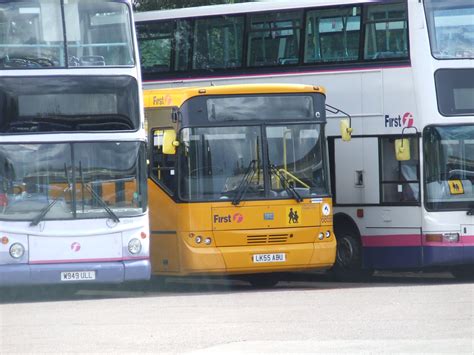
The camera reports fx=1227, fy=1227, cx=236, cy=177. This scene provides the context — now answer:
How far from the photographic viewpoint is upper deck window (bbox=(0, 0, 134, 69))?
17891 mm

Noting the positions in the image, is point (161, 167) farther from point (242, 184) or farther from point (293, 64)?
point (293, 64)

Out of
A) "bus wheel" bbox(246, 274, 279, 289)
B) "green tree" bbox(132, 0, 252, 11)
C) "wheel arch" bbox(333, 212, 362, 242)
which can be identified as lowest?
"bus wheel" bbox(246, 274, 279, 289)

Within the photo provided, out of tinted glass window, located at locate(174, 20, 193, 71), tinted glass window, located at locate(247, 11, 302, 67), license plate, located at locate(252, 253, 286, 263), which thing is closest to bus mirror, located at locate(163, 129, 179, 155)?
license plate, located at locate(252, 253, 286, 263)

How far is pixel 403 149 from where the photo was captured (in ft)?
65.1

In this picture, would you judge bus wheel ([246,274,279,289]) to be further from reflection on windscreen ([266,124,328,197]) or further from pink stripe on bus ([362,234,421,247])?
reflection on windscreen ([266,124,328,197])

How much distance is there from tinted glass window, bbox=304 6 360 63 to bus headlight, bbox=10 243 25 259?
6.53 m

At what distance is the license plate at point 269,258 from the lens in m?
18.6

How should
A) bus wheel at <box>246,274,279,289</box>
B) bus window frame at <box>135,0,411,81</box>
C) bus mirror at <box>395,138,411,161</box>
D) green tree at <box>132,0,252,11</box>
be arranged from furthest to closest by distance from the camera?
green tree at <box>132,0,252,11</box>
bus window frame at <box>135,0,411,81</box>
bus wheel at <box>246,274,279,289</box>
bus mirror at <box>395,138,411,161</box>

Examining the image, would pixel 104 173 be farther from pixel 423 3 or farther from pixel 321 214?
pixel 423 3

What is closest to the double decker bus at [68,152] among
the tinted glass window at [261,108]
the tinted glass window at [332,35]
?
the tinted glass window at [261,108]

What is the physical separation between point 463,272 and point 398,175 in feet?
9.13

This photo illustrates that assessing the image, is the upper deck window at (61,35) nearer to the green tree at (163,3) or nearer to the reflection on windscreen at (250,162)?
the reflection on windscreen at (250,162)

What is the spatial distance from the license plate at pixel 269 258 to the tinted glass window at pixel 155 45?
522cm

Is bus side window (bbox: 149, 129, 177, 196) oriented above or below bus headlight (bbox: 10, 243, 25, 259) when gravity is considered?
above
